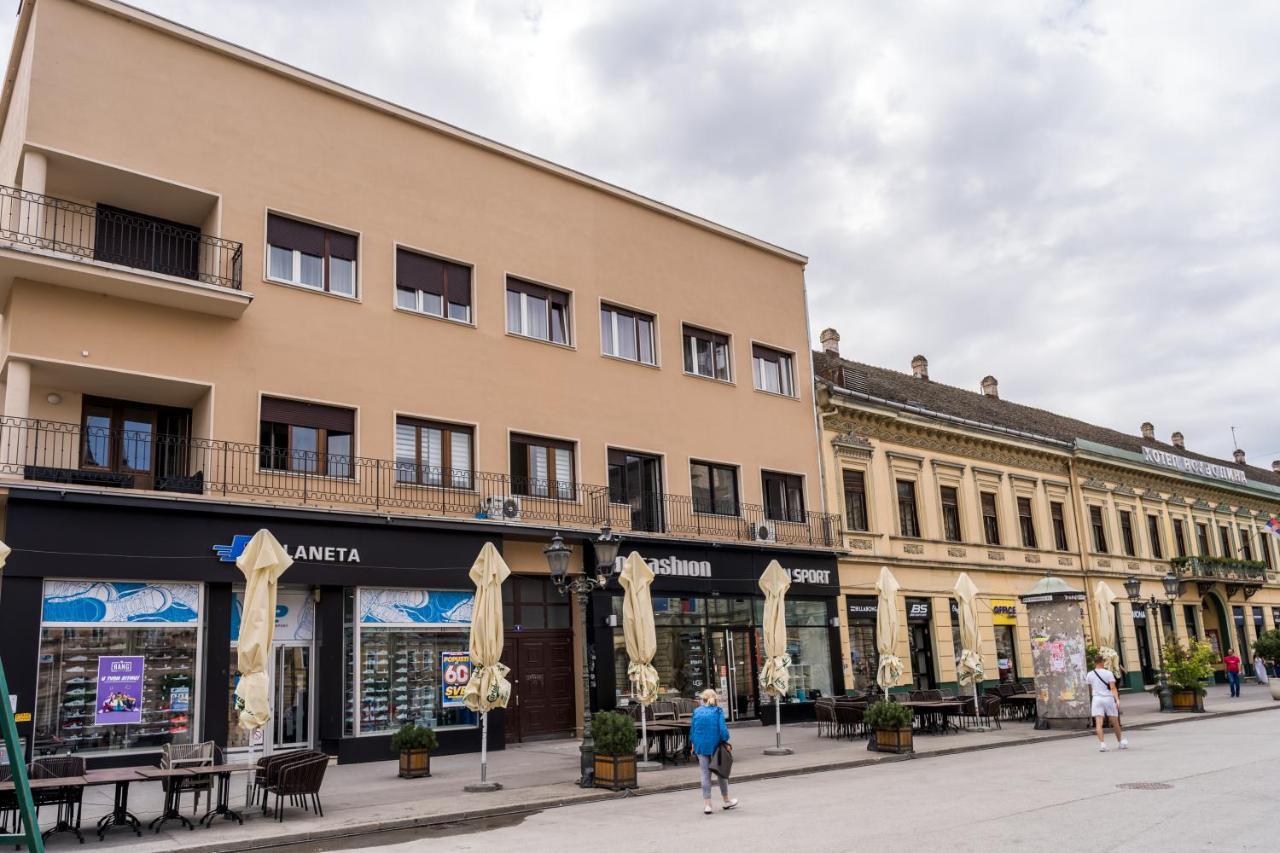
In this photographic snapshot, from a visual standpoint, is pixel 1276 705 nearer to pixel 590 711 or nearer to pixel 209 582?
pixel 590 711

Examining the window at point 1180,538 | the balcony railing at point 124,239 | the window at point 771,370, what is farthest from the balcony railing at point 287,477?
the window at point 1180,538

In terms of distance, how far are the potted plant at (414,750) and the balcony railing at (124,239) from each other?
28.3ft

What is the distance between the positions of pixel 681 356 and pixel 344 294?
30.4 feet

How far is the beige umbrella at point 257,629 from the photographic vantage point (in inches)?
499

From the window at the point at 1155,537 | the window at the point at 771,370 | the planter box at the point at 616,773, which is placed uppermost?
the window at the point at 771,370

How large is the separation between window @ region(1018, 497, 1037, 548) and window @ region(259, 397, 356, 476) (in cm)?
2451

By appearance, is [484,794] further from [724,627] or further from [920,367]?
[920,367]

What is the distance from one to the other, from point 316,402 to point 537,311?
20.0 ft

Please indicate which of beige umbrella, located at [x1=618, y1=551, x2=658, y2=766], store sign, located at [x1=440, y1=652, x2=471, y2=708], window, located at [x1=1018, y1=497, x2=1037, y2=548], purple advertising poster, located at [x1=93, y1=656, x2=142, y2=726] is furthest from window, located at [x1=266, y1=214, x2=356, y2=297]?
window, located at [x1=1018, y1=497, x2=1037, y2=548]

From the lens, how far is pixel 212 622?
17047 millimetres

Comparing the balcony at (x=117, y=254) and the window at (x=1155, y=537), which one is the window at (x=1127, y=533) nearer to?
the window at (x=1155, y=537)

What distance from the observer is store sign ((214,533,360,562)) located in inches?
673

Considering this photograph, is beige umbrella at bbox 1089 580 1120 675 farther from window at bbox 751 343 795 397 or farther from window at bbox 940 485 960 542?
window at bbox 751 343 795 397

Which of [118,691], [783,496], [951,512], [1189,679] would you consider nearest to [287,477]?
[118,691]
